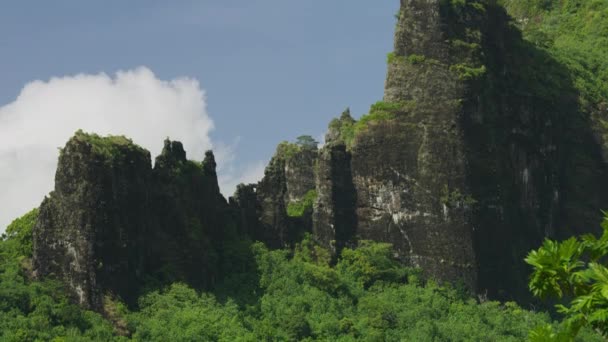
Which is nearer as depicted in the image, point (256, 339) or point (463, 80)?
point (256, 339)

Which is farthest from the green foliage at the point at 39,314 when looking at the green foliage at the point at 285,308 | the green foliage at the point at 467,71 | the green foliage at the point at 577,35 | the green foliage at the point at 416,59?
the green foliage at the point at 577,35

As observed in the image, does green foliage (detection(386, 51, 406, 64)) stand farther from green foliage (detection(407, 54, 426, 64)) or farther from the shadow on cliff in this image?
the shadow on cliff

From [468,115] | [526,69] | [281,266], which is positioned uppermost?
[526,69]

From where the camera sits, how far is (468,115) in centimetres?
5684

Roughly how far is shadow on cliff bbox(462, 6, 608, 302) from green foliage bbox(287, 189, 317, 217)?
8320mm

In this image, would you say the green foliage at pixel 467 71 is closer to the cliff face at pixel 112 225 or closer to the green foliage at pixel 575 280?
the cliff face at pixel 112 225

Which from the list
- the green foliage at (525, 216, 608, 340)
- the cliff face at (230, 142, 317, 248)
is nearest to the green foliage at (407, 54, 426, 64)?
the cliff face at (230, 142, 317, 248)

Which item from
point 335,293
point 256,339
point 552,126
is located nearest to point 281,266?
point 335,293

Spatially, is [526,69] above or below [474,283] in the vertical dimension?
above

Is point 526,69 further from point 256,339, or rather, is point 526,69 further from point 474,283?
point 256,339

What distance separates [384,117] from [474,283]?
9.70 metres

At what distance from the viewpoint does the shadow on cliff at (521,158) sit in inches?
2240

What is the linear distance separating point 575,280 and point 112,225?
3819 cm

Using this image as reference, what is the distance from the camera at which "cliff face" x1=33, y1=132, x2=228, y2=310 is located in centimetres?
4588
